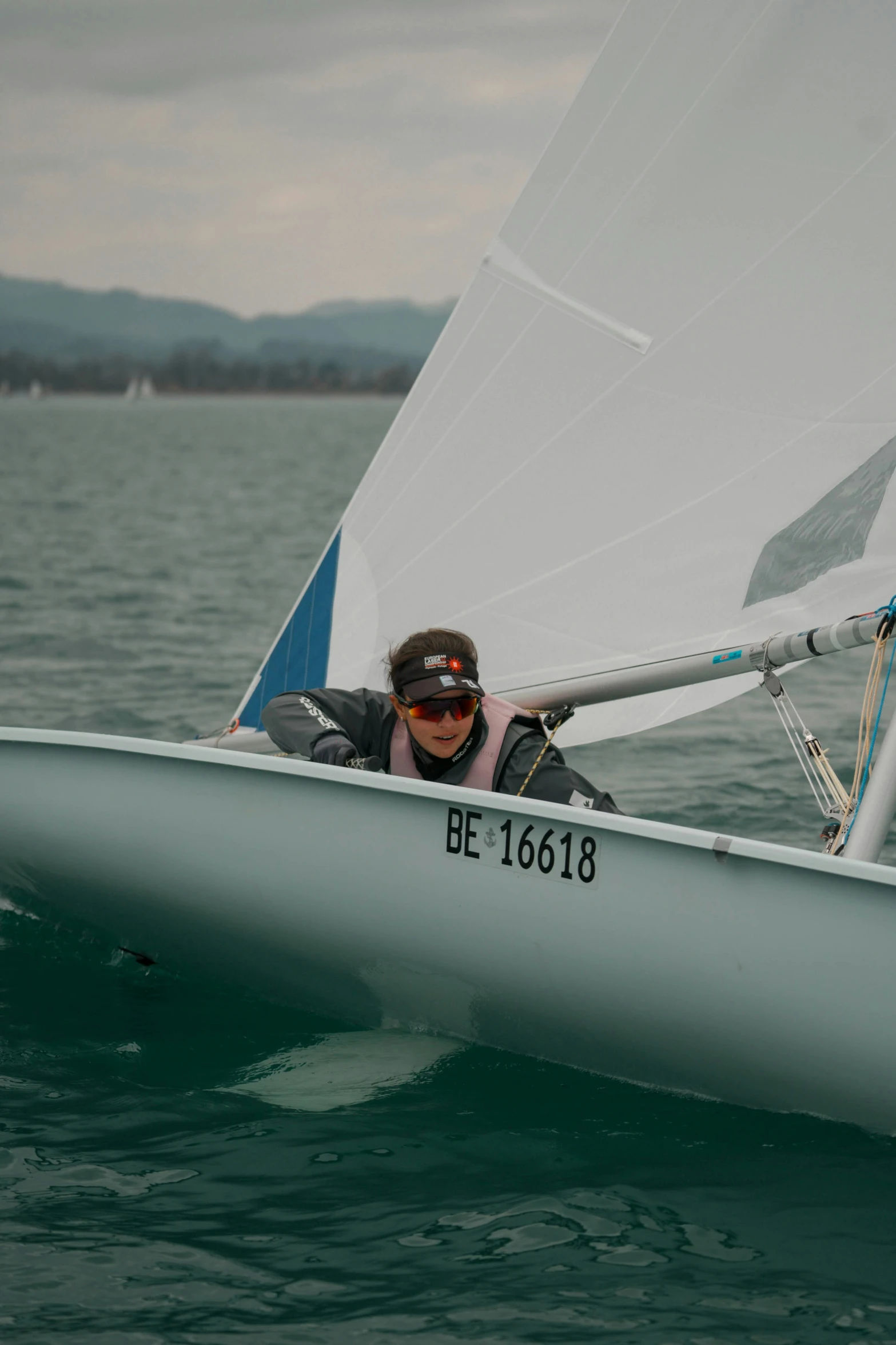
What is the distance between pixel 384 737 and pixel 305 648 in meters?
0.77

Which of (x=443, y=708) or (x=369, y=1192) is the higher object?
(x=443, y=708)

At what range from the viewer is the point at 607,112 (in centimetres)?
370

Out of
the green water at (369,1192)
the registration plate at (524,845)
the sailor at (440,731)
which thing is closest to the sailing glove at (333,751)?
the sailor at (440,731)

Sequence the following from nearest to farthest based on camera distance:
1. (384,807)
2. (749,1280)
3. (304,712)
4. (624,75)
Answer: (749,1280) → (384,807) → (304,712) → (624,75)

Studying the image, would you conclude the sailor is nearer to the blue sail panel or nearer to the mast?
the mast

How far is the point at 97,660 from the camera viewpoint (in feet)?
26.5

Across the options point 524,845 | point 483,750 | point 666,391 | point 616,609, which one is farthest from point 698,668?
point 524,845

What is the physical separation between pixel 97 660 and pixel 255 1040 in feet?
16.3

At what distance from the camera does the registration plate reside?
280 cm

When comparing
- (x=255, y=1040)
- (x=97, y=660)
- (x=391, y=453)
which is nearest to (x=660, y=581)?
(x=391, y=453)

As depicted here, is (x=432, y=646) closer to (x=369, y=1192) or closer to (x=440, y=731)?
(x=440, y=731)

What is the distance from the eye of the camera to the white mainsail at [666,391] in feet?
11.5

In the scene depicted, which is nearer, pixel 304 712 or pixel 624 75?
pixel 304 712

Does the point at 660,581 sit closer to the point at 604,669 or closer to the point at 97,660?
the point at 604,669
